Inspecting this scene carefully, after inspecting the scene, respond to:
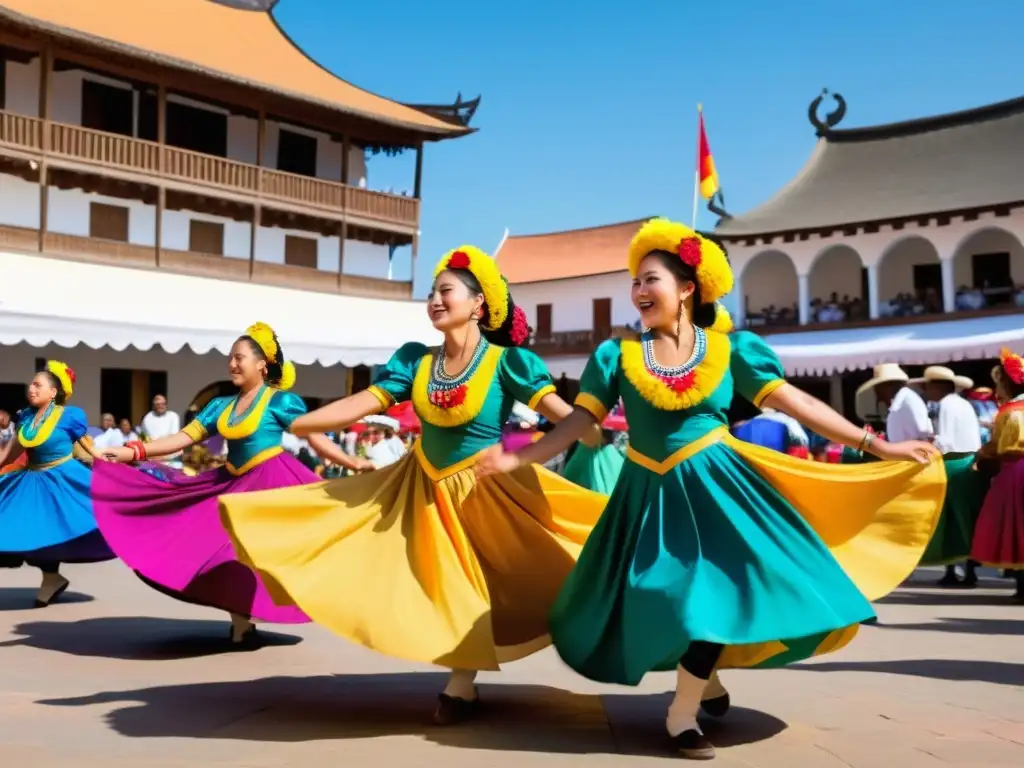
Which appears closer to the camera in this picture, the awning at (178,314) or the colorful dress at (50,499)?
the colorful dress at (50,499)

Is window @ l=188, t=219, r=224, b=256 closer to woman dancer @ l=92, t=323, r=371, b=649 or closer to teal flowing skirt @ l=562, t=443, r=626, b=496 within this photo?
teal flowing skirt @ l=562, t=443, r=626, b=496

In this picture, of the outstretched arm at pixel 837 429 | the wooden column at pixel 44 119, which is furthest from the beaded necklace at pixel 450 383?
the wooden column at pixel 44 119

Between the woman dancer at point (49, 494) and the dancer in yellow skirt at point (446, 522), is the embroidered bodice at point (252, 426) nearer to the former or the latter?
the woman dancer at point (49, 494)

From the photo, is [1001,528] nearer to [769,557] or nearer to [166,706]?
[769,557]

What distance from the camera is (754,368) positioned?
442 centimetres

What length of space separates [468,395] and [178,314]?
18.7 metres

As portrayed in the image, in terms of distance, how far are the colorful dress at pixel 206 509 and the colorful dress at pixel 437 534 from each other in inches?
61.6

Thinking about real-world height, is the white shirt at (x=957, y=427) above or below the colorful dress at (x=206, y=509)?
above

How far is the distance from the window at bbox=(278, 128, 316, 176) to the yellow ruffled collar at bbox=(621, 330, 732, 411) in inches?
988

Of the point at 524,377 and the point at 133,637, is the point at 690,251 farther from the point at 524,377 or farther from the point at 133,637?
the point at 133,637

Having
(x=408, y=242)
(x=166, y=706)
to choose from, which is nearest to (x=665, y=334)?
(x=166, y=706)

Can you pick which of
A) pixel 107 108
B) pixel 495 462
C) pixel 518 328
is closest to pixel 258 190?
pixel 107 108

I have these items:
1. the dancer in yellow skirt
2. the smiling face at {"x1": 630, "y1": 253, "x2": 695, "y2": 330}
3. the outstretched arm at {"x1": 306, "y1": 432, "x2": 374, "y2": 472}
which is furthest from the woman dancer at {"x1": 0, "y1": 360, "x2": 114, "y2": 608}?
the smiling face at {"x1": 630, "y1": 253, "x2": 695, "y2": 330}

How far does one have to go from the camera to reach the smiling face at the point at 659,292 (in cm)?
446
